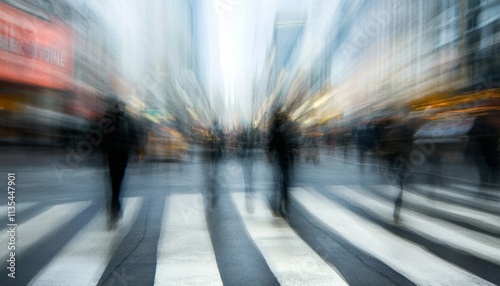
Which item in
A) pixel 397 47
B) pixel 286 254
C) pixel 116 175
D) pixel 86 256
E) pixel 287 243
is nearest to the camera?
pixel 86 256

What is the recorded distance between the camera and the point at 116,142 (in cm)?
594

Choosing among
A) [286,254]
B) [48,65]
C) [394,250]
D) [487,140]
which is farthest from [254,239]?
[48,65]

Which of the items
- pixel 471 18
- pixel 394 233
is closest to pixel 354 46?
pixel 471 18

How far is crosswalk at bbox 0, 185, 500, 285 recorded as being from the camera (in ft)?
11.5

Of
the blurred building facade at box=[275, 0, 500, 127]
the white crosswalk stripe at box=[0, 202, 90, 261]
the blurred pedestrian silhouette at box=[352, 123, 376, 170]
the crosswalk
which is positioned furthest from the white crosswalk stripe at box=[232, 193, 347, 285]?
the blurred building facade at box=[275, 0, 500, 127]

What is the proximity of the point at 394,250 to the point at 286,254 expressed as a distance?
1.16 m

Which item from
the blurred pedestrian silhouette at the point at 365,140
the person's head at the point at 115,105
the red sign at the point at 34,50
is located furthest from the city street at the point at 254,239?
the blurred pedestrian silhouette at the point at 365,140

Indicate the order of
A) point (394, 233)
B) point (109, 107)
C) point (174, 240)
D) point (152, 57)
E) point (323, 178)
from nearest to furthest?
point (174, 240) → point (394, 233) → point (109, 107) → point (323, 178) → point (152, 57)

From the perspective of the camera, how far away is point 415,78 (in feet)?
72.5

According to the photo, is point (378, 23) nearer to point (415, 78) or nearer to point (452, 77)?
point (415, 78)

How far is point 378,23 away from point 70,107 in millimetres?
21241

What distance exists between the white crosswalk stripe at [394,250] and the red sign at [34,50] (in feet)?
31.2

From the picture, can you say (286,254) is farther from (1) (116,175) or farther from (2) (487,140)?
(2) (487,140)

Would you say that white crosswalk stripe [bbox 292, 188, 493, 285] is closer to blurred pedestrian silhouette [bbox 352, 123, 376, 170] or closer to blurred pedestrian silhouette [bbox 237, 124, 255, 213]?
blurred pedestrian silhouette [bbox 237, 124, 255, 213]
